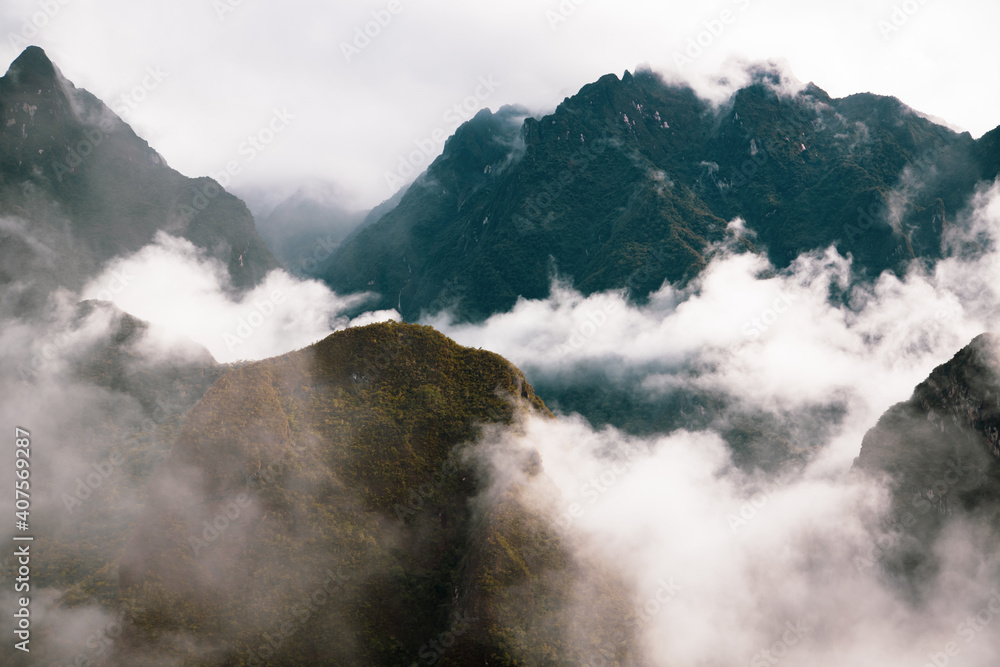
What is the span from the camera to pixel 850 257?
193750mm

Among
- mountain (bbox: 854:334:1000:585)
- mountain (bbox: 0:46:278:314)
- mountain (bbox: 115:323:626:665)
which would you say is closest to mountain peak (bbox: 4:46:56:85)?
mountain (bbox: 0:46:278:314)

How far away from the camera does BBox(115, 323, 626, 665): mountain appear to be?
52375mm

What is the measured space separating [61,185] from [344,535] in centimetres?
18271

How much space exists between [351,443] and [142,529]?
71.1 ft

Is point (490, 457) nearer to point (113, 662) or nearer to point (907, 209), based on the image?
point (113, 662)

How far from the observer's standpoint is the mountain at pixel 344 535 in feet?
172

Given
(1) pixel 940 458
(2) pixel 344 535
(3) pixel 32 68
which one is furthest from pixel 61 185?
(1) pixel 940 458

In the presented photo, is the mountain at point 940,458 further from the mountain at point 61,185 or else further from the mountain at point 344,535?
the mountain at point 61,185

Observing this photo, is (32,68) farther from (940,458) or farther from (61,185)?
(940,458)

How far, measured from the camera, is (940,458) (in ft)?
198

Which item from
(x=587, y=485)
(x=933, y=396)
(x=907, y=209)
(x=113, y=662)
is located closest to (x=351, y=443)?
(x=113, y=662)

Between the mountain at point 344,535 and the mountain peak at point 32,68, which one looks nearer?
the mountain at point 344,535

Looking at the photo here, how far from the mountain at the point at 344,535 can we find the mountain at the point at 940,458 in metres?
34.8

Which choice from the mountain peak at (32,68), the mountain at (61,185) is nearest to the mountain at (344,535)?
the mountain at (61,185)
